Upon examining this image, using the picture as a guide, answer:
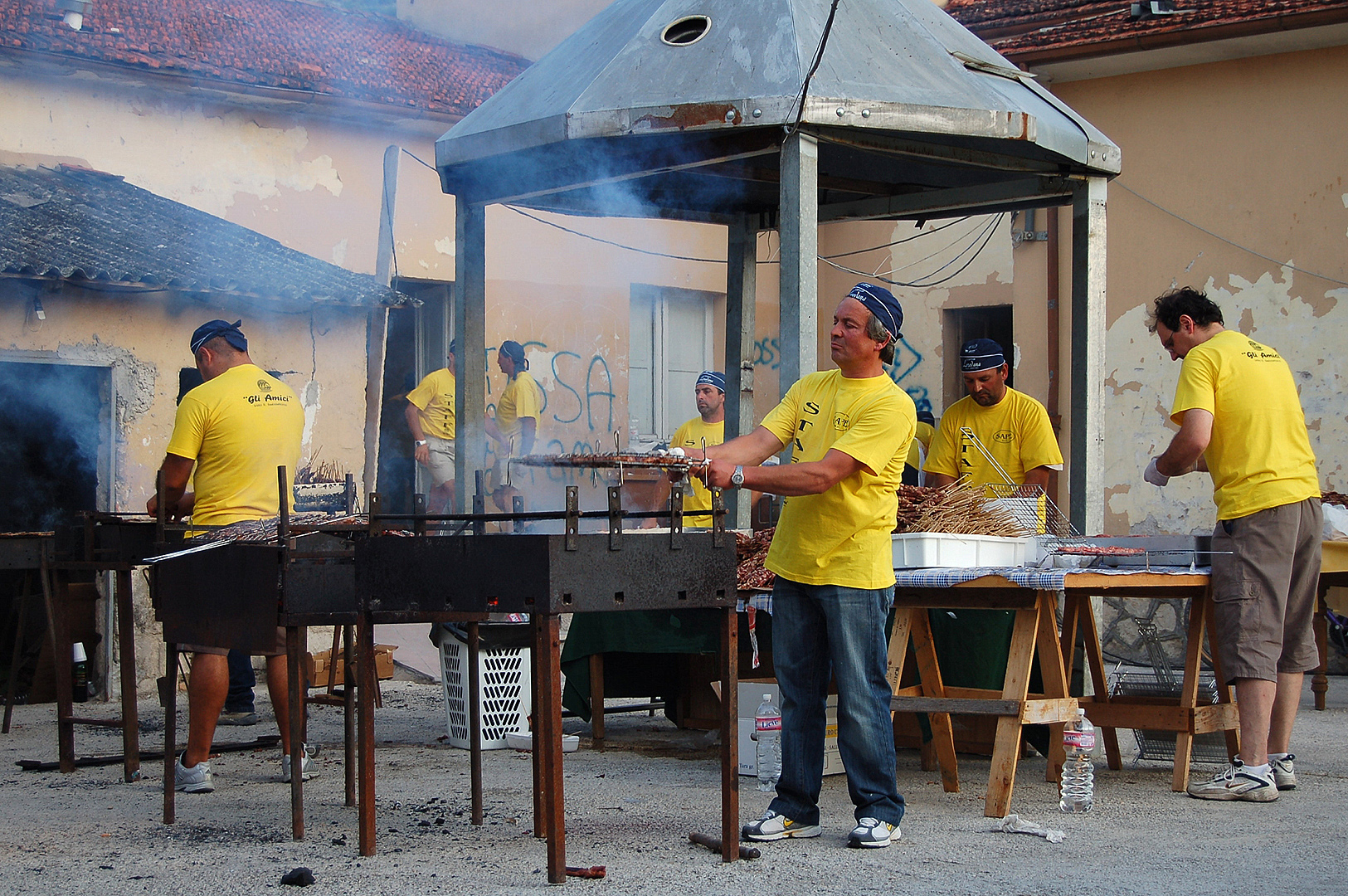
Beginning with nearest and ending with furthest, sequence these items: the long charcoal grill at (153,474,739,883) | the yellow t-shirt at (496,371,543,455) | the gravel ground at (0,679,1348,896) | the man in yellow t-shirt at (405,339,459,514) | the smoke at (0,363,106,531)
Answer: the long charcoal grill at (153,474,739,883)
the gravel ground at (0,679,1348,896)
the smoke at (0,363,106,531)
the yellow t-shirt at (496,371,543,455)
the man in yellow t-shirt at (405,339,459,514)

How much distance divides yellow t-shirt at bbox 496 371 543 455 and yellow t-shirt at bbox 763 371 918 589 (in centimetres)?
737

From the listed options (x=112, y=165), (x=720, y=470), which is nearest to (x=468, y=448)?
(x=720, y=470)

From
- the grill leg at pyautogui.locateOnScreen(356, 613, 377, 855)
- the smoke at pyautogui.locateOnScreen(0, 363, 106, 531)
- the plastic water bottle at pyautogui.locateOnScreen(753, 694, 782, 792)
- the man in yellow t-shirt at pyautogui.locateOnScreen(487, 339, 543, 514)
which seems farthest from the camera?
the man in yellow t-shirt at pyautogui.locateOnScreen(487, 339, 543, 514)

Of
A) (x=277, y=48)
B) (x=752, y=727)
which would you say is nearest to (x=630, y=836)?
(x=752, y=727)

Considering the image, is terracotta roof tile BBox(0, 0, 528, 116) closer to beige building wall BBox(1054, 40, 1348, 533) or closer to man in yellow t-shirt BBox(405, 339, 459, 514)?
man in yellow t-shirt BBox(405, 339, 459, 514)

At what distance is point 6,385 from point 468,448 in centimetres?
371

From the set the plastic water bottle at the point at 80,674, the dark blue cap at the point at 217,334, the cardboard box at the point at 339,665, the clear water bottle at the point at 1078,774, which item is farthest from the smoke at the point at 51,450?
the clear water bottle at the point at 1078,774

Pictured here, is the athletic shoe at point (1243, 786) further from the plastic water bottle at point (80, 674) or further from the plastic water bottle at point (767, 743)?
the plastic water bottle at point (80, 674)

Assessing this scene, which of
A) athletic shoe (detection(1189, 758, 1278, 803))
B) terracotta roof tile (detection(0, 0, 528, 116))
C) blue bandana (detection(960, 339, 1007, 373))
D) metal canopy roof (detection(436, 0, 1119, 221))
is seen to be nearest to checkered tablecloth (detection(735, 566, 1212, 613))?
athletic shoe (detection(1189, 758, 1278, 803))

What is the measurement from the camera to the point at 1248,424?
5.74m

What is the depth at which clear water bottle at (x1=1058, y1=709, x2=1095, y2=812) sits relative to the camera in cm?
541

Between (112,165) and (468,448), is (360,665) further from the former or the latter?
(112,165)

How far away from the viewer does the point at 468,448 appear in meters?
7.70

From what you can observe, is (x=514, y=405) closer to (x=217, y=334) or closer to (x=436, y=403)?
(x=436, y=403)
